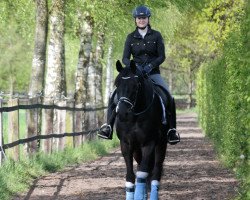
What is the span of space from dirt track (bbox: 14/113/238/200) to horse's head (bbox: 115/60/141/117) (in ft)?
7.21

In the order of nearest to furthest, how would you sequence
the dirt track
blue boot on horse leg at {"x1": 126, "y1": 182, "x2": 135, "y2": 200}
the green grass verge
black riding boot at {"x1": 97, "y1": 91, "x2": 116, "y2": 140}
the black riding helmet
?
blue boot on horse leg at {"x1": 126, "y1": 182, "x2": 135, "y2": 200}
black riding boot at {"x1": 97, "y1": 91, "x2": 116, "y2": 140}
the black riding helmet
the dirt track
the green grass verge

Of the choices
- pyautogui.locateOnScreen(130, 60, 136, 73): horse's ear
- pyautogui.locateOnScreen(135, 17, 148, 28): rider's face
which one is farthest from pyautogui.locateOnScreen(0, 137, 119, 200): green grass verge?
pyautogui.locateOnScreen(135, 17, 148, 28): rider's face

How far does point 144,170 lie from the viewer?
11758mm

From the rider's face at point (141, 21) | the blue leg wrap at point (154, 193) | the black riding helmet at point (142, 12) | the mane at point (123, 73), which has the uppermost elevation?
the black riding helmet at point (142, 12)

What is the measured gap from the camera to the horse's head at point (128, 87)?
11.1m

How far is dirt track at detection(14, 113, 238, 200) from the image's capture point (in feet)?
43.1

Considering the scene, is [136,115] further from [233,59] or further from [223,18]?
[223,18]

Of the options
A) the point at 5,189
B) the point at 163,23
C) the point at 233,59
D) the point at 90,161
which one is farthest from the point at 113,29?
the point at 5,189

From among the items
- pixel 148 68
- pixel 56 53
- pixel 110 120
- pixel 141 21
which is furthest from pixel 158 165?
pixel 56 53

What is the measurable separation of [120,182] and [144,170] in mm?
3520

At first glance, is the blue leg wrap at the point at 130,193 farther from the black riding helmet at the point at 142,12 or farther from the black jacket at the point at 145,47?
the black riding helmet at the point at 142,12

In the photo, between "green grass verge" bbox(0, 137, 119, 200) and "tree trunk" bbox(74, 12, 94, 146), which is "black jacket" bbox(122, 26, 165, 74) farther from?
"tree trunk" bbox(74, 12, 94, 146)

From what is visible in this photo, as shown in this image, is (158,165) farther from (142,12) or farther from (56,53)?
(56,53)

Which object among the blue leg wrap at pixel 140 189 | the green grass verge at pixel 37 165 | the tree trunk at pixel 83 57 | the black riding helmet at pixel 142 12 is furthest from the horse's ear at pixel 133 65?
the tree trunk at pixel 83 57
